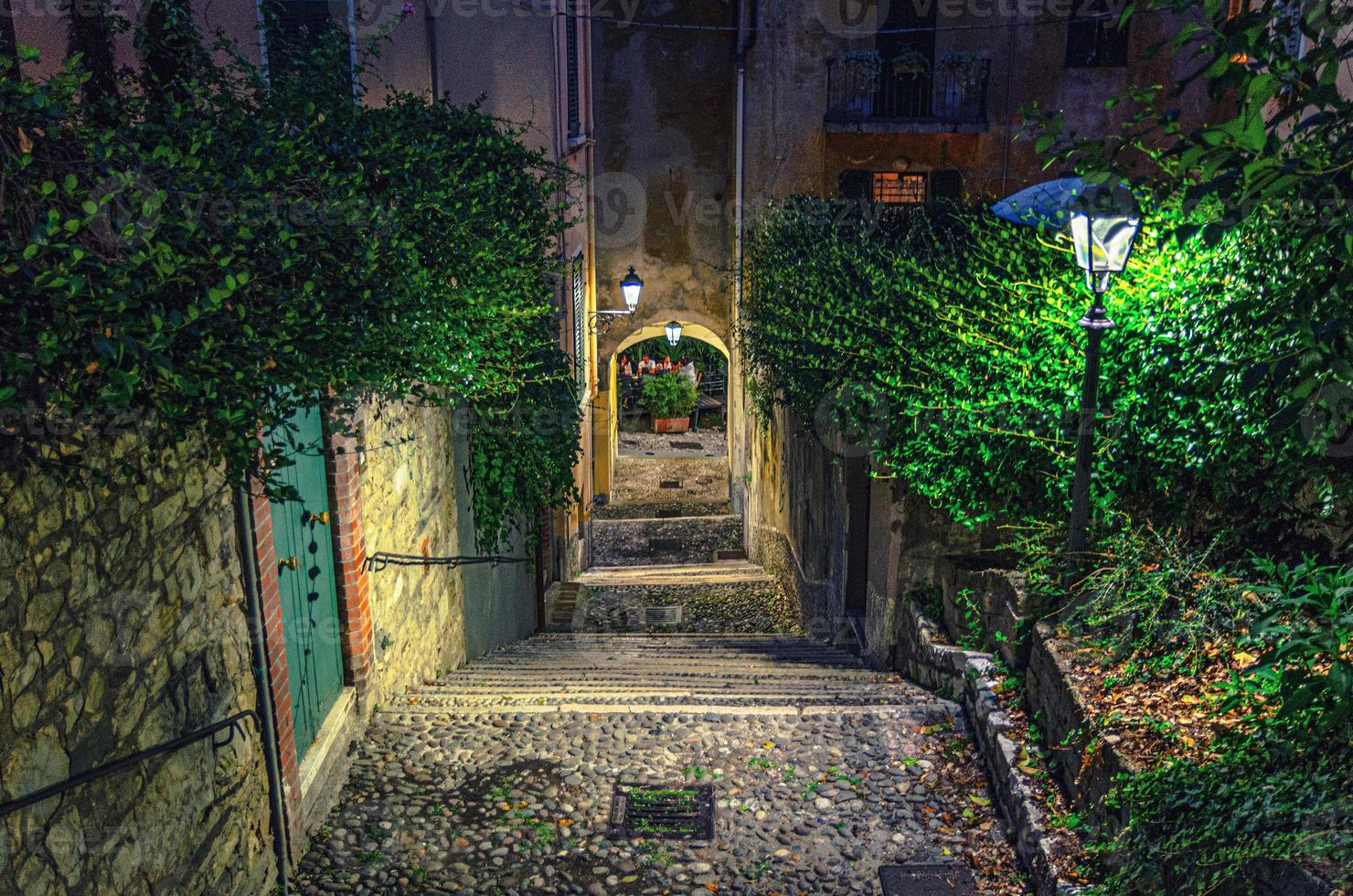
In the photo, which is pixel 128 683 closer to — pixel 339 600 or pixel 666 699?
pixel 339 600

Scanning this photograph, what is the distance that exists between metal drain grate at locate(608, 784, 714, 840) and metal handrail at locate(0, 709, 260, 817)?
189 centimetres

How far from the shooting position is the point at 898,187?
1552cm

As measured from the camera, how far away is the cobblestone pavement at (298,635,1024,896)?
4500mm

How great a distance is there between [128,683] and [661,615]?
31.3ft

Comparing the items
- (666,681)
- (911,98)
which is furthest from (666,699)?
(911,98)

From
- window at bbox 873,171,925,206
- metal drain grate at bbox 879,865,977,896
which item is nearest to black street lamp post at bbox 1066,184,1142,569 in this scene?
metal drain grate at bbox 879,865,977,896

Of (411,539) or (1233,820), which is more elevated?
(411,539)

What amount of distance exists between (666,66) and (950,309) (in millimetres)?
11804

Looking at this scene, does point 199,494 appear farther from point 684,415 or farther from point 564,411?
point 684,415

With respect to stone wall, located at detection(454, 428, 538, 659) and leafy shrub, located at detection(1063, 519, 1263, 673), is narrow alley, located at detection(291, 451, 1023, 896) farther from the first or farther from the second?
leafy shrub, located at detection(1063, 519, 1263, 673)

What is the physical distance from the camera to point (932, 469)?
295 inches

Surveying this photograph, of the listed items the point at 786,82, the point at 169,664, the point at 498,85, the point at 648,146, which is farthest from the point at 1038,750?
the point at 648,146

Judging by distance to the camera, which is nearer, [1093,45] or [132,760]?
[132,760]

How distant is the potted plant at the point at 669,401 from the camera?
87.2ft
